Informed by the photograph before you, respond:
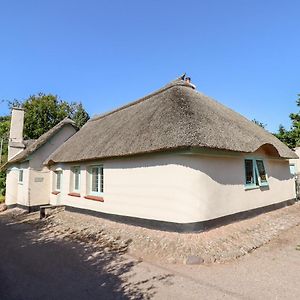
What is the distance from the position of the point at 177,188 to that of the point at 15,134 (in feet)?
48.1

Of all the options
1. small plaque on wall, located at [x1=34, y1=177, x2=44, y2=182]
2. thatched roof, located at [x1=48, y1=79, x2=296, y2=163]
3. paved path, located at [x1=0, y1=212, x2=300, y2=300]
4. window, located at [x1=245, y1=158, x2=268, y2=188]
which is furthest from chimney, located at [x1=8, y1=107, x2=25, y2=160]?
window, located at [x1=245, y1=158, x2=268, y2=188]

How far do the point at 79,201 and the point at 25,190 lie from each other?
4971 mm

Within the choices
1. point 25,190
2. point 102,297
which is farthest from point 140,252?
point 25,190

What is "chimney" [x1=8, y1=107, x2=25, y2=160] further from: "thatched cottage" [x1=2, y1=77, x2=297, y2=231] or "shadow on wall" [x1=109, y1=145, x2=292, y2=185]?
"shadow on wall" [x1=109, y1=145, x2=292, y2=185]

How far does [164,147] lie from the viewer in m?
8.80

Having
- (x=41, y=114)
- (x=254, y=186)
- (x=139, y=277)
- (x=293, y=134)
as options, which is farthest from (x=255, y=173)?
(x=41, y=114)

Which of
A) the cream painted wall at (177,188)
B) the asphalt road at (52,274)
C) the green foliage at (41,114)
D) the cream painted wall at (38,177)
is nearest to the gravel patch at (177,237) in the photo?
the cream painted wall at (177,188)

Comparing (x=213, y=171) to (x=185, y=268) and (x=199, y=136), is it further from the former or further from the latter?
(x=185, y=268)

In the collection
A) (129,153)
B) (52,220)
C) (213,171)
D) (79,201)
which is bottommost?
(52,220)

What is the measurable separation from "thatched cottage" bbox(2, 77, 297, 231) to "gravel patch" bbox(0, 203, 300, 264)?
17.0 inches

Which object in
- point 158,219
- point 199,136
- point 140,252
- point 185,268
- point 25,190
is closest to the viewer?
point 185,268

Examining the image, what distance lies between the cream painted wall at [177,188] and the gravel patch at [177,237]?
57 cm

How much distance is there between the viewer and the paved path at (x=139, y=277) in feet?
17.3

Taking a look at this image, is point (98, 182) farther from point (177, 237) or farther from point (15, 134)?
point (15, 134)
